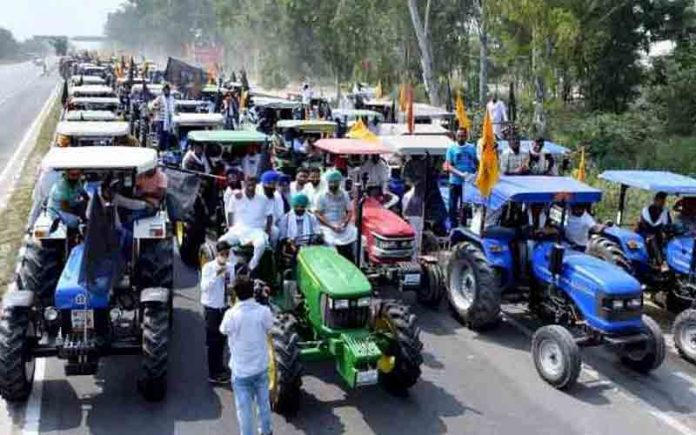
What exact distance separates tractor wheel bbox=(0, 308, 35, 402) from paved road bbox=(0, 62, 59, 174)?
1608 cm

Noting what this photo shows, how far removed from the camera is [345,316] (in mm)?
8094

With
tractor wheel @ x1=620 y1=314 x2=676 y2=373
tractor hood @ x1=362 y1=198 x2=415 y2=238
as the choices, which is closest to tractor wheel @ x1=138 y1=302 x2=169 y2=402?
tractor hood @ x1=362 y1=198 x2=415 y2=238

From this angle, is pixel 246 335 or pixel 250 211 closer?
pixel 246 335

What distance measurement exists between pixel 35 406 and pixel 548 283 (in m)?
5.97

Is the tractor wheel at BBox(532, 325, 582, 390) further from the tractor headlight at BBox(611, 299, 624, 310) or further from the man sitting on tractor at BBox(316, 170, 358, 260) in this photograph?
the man sitting on tractor at BBox(316, 170, 358, 260)

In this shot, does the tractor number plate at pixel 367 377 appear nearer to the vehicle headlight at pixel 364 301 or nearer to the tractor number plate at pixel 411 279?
the vehicle headlight at pixel 364 301

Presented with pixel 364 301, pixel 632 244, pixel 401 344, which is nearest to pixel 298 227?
pixel 364 301

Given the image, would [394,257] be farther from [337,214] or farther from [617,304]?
[617,304]

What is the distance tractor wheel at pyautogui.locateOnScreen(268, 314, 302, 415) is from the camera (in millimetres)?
7668

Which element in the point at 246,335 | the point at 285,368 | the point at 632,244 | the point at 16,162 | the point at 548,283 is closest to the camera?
the point at 246,335

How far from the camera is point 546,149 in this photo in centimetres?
1527

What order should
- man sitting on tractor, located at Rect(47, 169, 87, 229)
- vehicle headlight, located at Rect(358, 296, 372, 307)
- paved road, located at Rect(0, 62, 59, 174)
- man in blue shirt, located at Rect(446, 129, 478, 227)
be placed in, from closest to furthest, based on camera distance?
1. vehicle headlight, located at Rect(358, 296, 372, 307)
2. man sitting on tractor, located at Rect(47, 169, 87, 229)
3. man in blue shirt, located at Rect(446, 129, 478, 227)
4. paved road, located at Rect(0, 62, 59, 174)

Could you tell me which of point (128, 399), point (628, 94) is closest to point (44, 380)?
point (128, 399)

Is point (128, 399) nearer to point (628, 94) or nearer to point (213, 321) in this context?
point (213, 321)
